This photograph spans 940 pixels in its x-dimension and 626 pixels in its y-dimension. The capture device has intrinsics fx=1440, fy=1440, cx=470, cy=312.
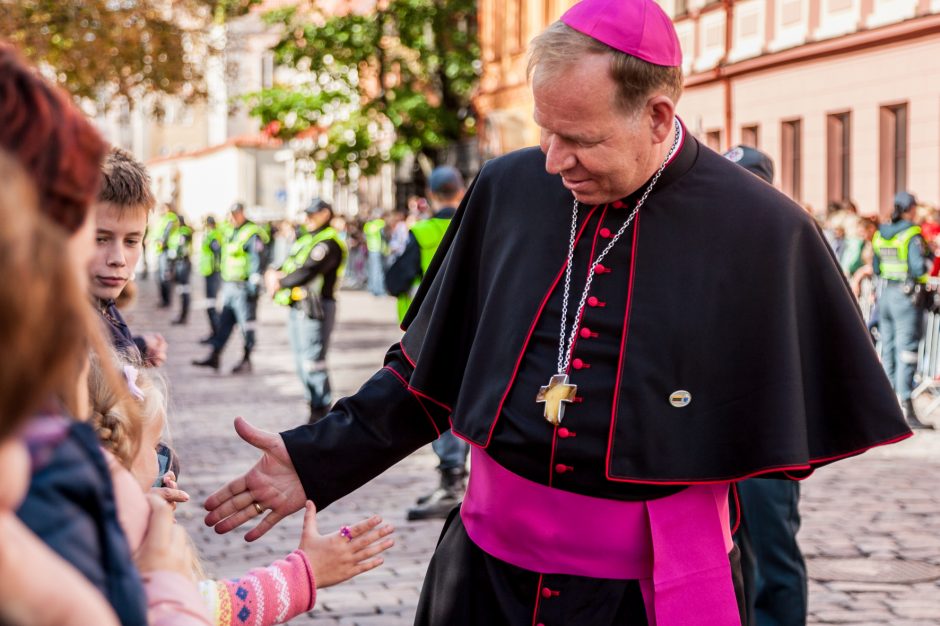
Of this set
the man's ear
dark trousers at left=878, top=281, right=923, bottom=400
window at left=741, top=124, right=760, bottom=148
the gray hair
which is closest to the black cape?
the man's ear

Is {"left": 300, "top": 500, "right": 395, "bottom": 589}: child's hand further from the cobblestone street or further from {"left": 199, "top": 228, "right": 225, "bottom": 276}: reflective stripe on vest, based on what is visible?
{"left": 199, "top": 228, "right": 225, "bottom": 276}: reflective stripe on vest

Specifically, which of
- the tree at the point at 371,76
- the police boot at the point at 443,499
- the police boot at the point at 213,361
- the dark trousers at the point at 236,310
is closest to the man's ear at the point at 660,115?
the police boot at the point at 443,499

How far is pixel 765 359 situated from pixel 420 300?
0.86m

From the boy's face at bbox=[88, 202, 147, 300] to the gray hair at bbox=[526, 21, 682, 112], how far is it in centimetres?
137

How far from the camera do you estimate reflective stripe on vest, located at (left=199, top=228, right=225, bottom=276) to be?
20.5 meters

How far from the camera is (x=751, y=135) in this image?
24.1m

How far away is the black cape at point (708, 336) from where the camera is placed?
2.85 m

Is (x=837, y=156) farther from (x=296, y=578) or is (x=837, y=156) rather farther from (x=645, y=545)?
(x=296, y=578)

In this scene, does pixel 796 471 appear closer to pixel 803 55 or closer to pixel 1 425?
pixel 1 425

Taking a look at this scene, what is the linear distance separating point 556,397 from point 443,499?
218 inches

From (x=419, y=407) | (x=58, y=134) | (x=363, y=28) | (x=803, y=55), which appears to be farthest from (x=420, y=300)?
(x=363, y=28)

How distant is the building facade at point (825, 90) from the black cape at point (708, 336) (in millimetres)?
16170

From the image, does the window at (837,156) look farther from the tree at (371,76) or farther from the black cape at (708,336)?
the black cape at (708,336)

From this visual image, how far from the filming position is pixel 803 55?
21734 millimetres
